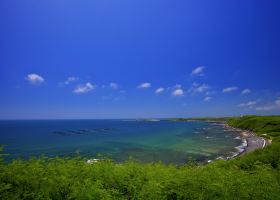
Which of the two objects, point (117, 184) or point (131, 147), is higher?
point (117, 184)

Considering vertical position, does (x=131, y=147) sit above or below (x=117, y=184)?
below

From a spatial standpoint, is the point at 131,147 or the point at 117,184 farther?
the point at 131,147

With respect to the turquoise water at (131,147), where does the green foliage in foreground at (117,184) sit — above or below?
above

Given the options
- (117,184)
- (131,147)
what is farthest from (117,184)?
(131,147)

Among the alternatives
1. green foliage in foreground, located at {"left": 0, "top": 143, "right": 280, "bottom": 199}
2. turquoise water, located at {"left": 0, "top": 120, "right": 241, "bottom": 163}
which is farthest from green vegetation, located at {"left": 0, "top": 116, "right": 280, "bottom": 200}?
turquoise water, located at {"left": 0, "top": 120, "right": 241, "bottom": 163}

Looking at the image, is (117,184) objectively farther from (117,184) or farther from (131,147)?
(131,147)

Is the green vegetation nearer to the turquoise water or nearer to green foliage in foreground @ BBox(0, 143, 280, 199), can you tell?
green foliage in foreground @ BBox(0, 143, 280, 199)

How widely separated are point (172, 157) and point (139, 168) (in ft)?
138

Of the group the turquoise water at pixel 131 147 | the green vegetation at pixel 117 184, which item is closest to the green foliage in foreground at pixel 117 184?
the green vegetation at pixel 117 184

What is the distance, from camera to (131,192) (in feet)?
35.5

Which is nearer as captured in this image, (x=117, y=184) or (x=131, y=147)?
(x=117, y=184)

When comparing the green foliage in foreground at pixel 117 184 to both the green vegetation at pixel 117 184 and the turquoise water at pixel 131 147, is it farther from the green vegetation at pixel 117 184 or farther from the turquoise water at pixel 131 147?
the turquoise water at pixel 131 147

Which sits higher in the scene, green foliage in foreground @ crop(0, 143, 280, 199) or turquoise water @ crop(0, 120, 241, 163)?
green foliage in foreground @ crop(0, 143, 280, 199)

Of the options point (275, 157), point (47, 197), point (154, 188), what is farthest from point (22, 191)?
point (275, 157)
